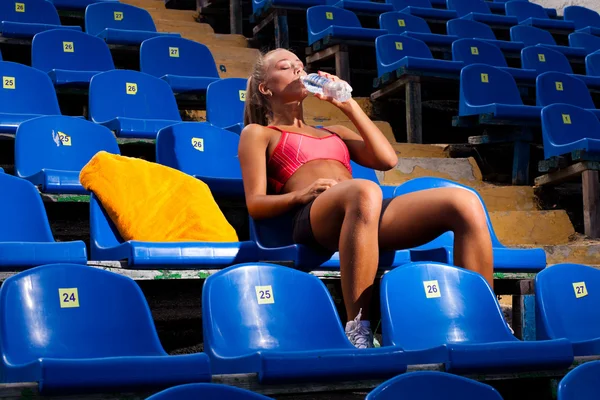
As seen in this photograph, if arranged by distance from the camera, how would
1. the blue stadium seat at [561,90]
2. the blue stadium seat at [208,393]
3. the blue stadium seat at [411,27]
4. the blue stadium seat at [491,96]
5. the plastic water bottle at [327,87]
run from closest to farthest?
the blue stadium seat at [208,393]
the plastic water bottle at [327,87]
the blue stadium seat at [491,96]
the blue stadium seat at [561,90]
the blue stadium seat at [411,27]

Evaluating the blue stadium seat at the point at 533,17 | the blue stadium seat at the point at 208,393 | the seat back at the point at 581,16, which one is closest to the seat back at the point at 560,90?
the blue stadium seat at the point at 533,17

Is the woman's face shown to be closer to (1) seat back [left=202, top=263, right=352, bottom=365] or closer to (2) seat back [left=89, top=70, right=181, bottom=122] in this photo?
(1) seat back [left=202, top=263, right=352, bottom=365]

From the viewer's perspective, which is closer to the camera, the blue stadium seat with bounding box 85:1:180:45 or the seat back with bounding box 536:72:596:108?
the blue stadium seat with bounding box 85:1:180:45

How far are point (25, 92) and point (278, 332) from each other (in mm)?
1700

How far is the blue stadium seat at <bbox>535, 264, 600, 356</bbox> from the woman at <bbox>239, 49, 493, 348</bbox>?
0.14 m

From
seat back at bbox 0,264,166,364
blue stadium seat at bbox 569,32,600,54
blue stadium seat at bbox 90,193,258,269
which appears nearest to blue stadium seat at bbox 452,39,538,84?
blue stadium seat at bbox 569,32,600,54

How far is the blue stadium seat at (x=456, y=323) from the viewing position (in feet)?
5.21

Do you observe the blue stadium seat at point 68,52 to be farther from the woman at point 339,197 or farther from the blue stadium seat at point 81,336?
the blue stadium seat at point 81,336

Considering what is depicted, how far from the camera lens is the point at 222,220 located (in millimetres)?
2199

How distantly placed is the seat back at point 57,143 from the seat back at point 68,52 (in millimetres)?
1015

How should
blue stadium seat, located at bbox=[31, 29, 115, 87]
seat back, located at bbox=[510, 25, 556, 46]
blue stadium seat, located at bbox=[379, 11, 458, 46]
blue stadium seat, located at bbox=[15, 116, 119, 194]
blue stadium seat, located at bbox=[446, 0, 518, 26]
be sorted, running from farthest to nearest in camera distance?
blue stadium seat, located at bbox=[446, 0, 518, 26] → seat back, located at bbox=[510, 25, 556, 46] → blue stadium seat, located at bbox=[379, 11, 458, 46] → blue stadium seat, located at bbox=[31, 29, 115, 87] → blue stadium seat, located at bbox=[15, 116, 119, 194]

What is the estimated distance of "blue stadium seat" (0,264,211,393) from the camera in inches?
48.7

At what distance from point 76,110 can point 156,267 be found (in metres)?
1.77

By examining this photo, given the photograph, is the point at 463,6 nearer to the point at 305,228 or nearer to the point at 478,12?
the point at 478,12
